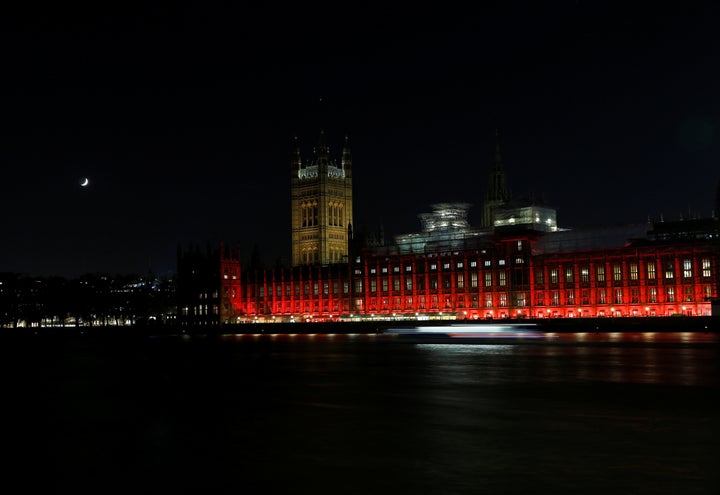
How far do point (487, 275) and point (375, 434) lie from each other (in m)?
123

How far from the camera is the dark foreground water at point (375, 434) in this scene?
531 inches

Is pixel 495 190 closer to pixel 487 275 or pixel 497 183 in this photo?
pixel 497 183

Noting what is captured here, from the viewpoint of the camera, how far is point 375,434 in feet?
60.1

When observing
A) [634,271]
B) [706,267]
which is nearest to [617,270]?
[634,271]

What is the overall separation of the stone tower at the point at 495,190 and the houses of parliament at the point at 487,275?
0.83 ft

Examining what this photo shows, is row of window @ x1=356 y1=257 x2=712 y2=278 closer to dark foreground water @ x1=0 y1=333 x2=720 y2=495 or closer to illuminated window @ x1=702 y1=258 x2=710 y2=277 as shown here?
illuminated window @ x1=702 y1=258 x2=710 y2=277

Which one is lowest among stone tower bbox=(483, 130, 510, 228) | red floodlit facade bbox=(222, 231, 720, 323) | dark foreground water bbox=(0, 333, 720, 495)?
dark foreground water bbox=(0, 333, 720, 495)

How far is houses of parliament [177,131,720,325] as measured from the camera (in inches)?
4780

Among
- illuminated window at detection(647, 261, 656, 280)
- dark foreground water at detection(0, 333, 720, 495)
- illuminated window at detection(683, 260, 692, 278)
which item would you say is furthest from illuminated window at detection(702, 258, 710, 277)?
dark foreground water at detection(0, 333, 720, 495)

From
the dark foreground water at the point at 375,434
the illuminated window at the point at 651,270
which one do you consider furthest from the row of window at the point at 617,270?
the dark foreground water at the point at 375,434

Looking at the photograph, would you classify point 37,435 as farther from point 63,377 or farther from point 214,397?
point 63,377

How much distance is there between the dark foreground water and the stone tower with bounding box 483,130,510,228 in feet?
476

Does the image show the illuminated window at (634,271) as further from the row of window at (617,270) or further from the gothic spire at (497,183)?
the gothic spire at (497,183)

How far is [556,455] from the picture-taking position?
1536 centimetres
